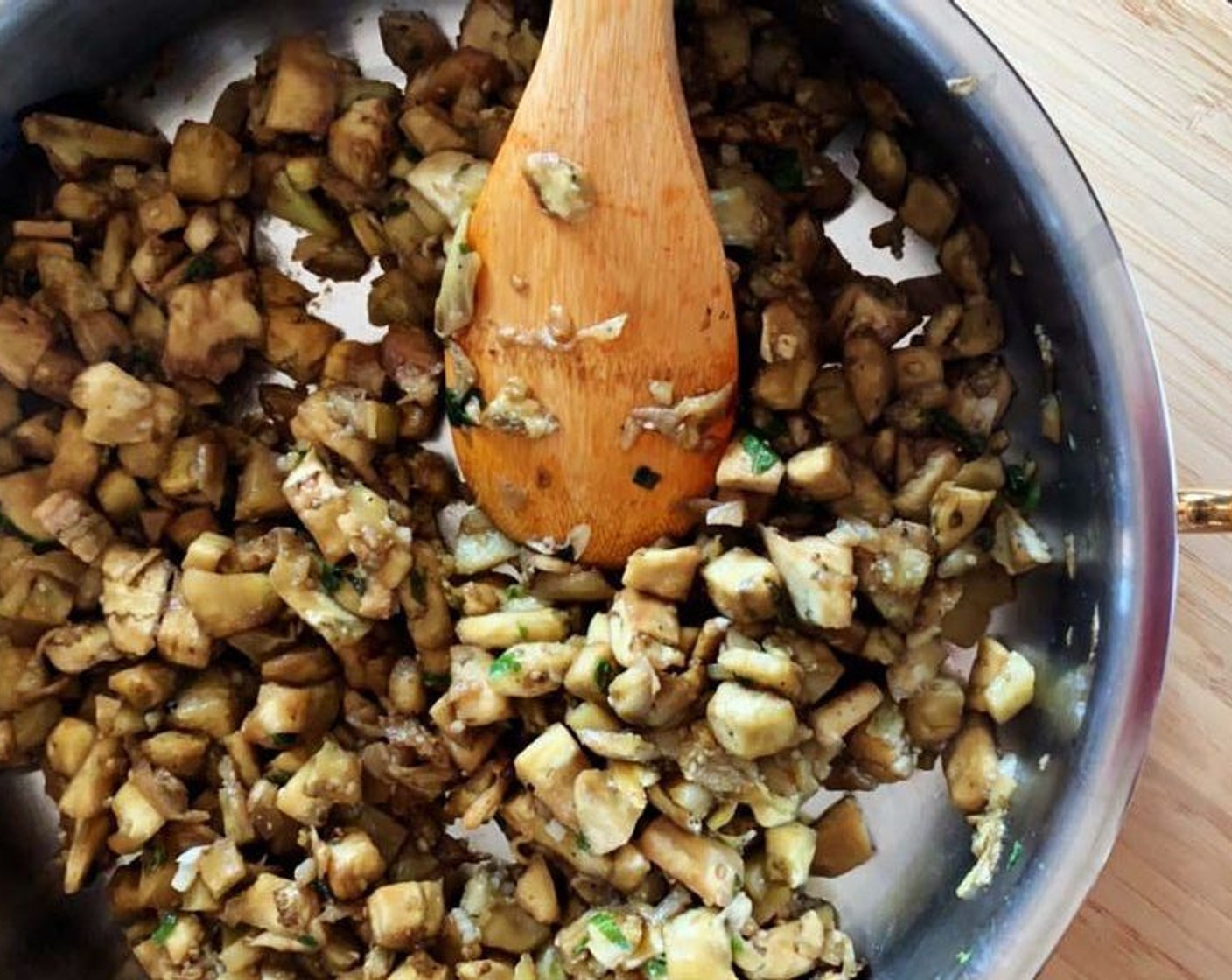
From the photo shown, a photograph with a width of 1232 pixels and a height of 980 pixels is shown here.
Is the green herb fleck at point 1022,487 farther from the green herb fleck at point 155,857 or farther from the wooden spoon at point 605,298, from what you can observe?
the green herb fleck at point 155,857

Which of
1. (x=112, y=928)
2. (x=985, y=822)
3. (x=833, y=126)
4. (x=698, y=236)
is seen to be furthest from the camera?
(x=112, y=928)

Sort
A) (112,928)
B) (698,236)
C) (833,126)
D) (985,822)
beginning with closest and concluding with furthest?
(698,236) < (985,822) < (833,126) < (112,928)

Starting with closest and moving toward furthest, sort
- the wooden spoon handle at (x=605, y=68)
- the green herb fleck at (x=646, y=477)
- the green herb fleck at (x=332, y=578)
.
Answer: the wooden spoon handle at (x=605, y=68)
the green herb fleck at (x=646, y=477)
the green herb fleck at (x=332, y=578)

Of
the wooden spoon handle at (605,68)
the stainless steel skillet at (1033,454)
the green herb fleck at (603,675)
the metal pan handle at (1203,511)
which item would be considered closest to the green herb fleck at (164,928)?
the stainless steel skillet at (1033,454)

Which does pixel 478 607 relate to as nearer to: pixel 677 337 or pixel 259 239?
pixel 677 337

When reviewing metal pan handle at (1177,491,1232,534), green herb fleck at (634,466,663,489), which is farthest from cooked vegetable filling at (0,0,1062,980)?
metal pan handle at (1177,491,1232,534)

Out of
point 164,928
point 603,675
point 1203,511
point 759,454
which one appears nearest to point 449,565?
point 603,675

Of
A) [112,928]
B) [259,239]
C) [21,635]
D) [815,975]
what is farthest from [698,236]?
[112,928]
